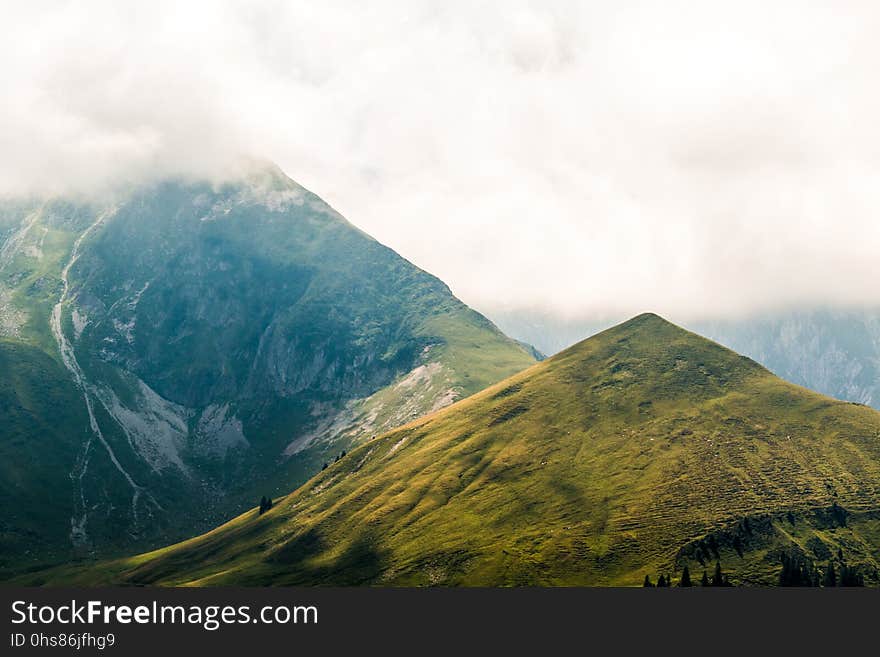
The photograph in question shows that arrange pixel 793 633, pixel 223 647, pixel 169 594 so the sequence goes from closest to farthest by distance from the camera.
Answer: pixel 223 647, pixel 169 594, pixel 793 633

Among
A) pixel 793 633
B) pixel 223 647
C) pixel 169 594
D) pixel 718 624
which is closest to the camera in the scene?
pixel 223 647

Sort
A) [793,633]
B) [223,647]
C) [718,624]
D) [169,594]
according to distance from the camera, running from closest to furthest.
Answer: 1. [223,647]
2. [169,594]
3. [793,633]
4. [718,624]

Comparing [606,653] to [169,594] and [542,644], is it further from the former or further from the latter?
[169,594]

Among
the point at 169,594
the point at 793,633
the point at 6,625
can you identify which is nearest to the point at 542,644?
the point at 793,633

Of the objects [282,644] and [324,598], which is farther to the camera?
[324,598]

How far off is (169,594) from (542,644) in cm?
6589

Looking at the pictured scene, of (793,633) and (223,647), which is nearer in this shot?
(223,647)

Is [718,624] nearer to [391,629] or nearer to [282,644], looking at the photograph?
[391,629]

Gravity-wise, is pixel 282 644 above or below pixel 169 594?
below

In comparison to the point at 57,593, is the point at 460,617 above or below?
below

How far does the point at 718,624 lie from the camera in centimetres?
17125

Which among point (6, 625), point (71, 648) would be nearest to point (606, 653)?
point (71, 648)

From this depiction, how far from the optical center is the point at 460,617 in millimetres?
166125

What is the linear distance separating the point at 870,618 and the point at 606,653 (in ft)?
251
